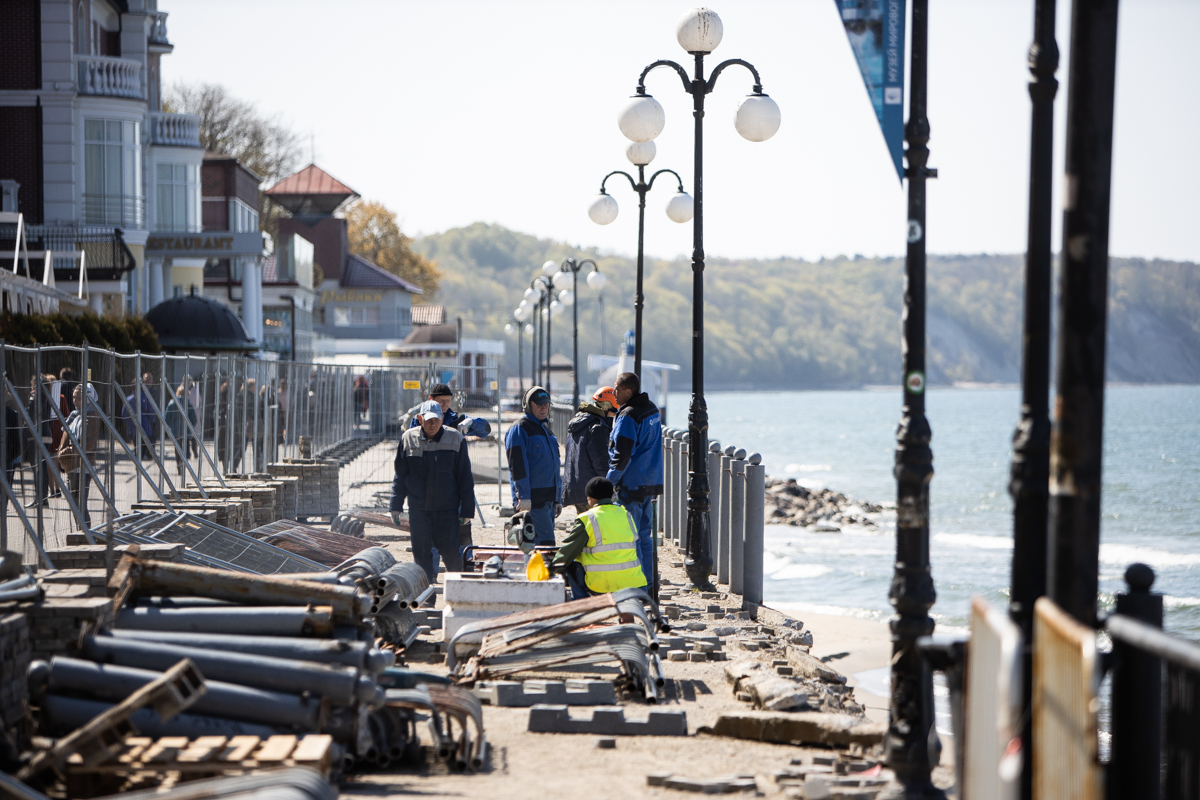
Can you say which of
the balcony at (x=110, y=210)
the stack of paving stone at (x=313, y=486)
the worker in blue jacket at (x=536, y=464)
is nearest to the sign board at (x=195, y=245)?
the balcony at (x=110, y=210)

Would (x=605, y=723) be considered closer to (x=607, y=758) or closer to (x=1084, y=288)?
(x=607, y=758)

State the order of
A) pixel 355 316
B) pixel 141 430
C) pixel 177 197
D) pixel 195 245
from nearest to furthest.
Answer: pixel 141 430 < pixel 195 245 < pixel 177 197 < pixel 355 316

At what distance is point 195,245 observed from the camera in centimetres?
3988

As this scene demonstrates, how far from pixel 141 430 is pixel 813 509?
1216 inches

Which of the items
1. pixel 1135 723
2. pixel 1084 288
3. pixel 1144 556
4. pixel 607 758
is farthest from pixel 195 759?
pixel 1144 556

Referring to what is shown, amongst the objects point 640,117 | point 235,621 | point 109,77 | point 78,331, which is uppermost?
point 109,77

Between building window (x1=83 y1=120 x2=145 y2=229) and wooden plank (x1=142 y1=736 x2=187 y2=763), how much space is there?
32231mm

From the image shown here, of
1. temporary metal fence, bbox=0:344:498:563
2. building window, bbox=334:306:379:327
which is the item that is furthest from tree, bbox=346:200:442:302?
temporary metal fence, bbox=0:344:498:563

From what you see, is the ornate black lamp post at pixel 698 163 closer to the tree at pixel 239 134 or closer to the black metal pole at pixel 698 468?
the black metal pole at pixel 698 468

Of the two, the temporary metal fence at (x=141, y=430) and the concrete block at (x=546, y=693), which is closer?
the concrete block at (x=546, y=693)

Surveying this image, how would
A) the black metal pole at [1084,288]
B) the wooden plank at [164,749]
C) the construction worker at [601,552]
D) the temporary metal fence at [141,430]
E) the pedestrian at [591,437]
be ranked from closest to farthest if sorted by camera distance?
the black metal pole at [1084,288]
the wooden plank at [164,749]
the construction worker at [601,552]
the temporary metal fence at [141,430]
the pedestrian at [591,437]

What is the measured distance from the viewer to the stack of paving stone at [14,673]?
5363mm

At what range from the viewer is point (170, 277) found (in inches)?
1684

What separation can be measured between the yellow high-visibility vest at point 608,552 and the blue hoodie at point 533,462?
2.39m
